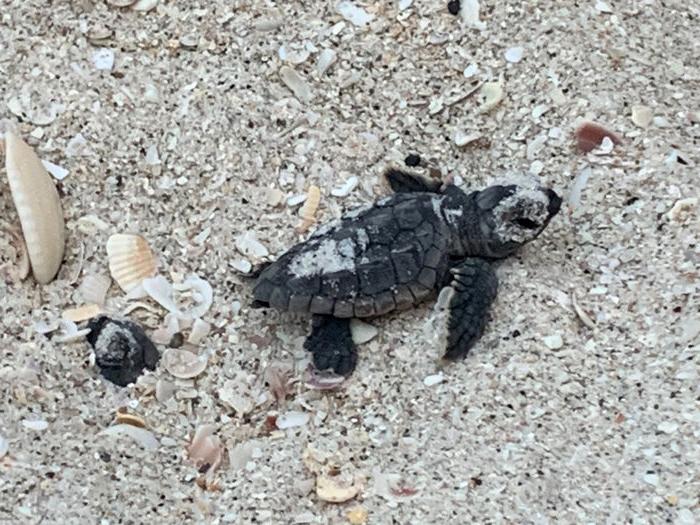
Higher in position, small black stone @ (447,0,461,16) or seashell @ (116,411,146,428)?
small black stone @ (447,0,461,16)

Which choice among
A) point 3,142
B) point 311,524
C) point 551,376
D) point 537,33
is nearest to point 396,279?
point 551,376

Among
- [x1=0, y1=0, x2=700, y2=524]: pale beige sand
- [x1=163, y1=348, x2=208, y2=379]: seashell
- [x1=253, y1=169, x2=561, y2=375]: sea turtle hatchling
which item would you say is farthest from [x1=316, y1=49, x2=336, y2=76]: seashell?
[x1=163, y1=348, x2=208, y2=379]: seashell

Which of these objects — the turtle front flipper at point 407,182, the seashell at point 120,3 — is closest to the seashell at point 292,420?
the turtle front flipper at point 407,182

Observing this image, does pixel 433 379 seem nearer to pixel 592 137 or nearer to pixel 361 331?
pixel 361 331

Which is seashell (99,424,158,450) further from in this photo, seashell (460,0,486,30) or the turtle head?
seashell (460,0,486,30)

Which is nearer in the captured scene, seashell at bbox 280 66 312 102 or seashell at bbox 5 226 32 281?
seashell at bbox 5 226 32 281

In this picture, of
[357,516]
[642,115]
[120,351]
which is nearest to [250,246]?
[120,351]
